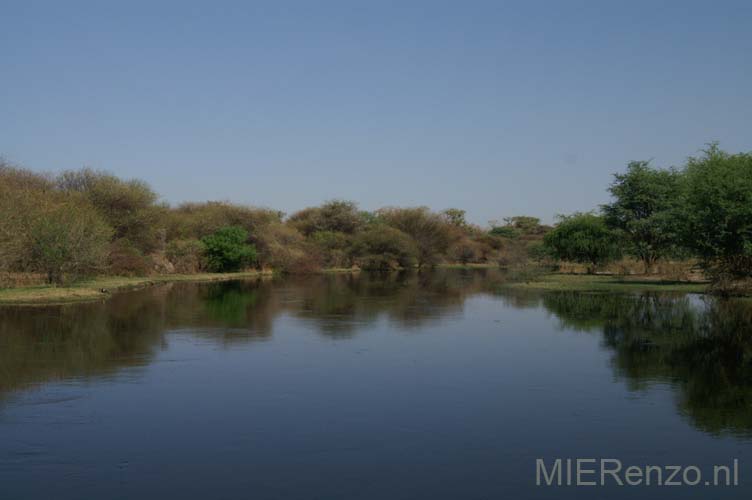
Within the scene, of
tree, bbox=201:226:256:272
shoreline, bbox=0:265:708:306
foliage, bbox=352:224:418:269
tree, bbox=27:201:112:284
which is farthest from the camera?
foliage, bbox=352:224:418:269

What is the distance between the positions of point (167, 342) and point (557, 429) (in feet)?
36.4

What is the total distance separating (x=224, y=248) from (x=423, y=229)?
30.7 metres

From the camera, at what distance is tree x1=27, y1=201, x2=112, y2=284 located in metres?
29.9

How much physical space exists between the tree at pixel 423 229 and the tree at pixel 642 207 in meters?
32.6

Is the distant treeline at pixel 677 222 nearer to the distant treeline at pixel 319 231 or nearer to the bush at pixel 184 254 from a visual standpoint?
the distant treeline at pixel 319 231

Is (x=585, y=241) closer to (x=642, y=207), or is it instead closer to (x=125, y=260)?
(x=642, y=207)

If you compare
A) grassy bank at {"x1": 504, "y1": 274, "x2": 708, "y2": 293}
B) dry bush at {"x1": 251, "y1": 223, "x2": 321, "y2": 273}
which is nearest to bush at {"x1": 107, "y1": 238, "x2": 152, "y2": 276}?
dry bush at {"x1": 251, "y1": 223, "x2": 321, "y2": 273}

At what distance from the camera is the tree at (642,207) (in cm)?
4297

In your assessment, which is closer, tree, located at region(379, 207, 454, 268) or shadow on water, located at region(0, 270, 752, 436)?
shadow on water, located at region(0, 270, 752, 436)

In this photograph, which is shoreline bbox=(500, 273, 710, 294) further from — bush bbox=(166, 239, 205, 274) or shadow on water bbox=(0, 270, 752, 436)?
bush bbox=(166, 239, 205, 274)

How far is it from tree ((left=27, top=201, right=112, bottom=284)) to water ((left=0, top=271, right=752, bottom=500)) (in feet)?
29.0

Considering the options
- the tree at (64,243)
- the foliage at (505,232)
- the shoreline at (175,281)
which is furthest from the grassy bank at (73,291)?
the foliage at (505,232)

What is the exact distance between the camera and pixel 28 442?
871 cm

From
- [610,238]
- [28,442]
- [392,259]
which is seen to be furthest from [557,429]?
[392,259]
